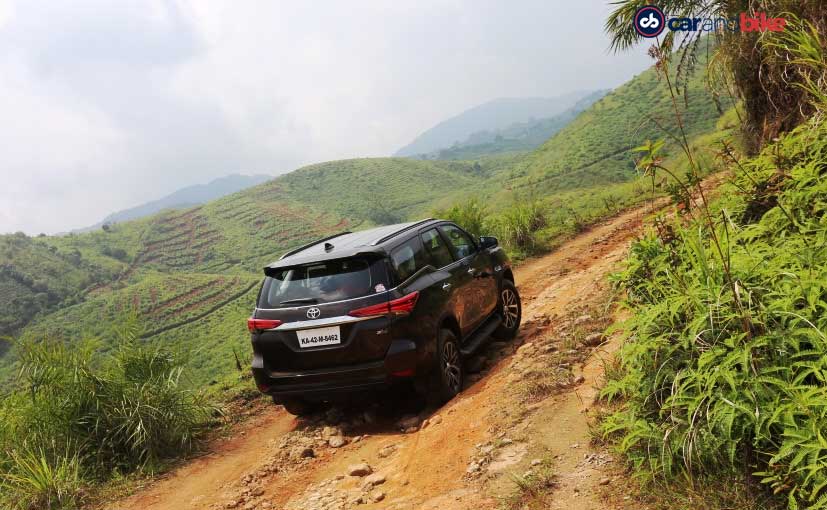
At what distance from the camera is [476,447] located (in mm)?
3775

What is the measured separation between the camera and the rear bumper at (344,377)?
15.1ft

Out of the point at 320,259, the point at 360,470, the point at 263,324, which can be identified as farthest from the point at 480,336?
the point at 263,324

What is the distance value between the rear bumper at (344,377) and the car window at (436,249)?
1.19 m

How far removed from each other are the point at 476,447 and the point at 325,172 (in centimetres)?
12655

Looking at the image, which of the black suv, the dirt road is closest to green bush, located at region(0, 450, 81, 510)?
the dirt road

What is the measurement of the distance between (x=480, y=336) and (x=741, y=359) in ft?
11.3

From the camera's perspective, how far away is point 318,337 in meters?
4.74

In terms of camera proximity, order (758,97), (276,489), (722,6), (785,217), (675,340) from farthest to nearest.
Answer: (722,6) < (758,97) < (276,489) < (785,217) < (675,340)

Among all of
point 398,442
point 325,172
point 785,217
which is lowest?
Result: point 398,442

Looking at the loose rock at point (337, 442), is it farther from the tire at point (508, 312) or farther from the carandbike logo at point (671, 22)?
the carandbike logo at point (671, 22)

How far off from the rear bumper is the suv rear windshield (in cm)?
58

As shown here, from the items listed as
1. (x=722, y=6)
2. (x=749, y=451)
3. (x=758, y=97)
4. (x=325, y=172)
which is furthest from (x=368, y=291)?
(x=325, y=172)

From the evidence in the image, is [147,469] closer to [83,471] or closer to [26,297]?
[83,471]

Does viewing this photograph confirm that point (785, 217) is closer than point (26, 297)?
Yes
